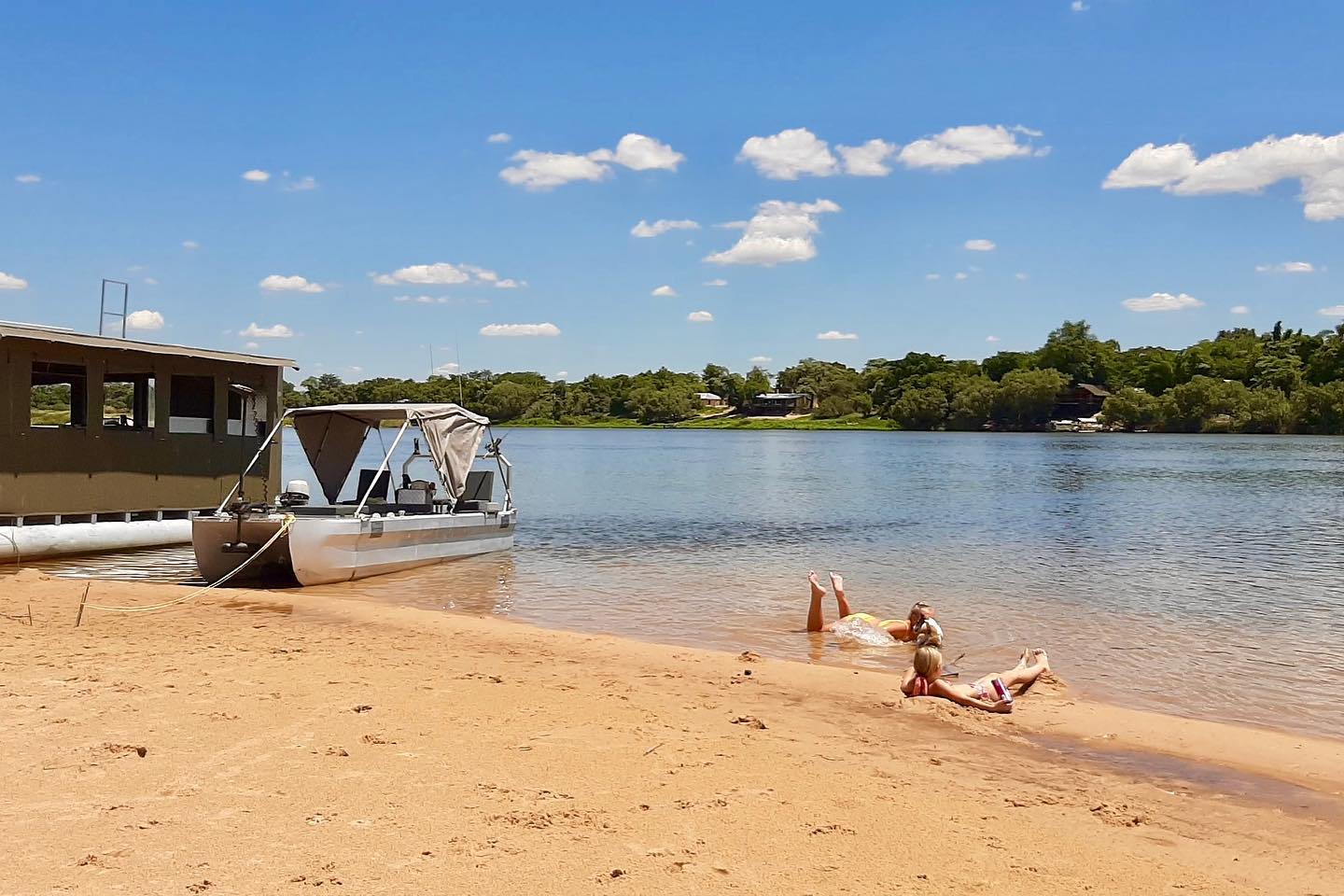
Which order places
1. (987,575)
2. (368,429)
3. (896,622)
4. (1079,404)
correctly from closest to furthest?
(896,622) < (368,429) < (987,575) < (1079,404)

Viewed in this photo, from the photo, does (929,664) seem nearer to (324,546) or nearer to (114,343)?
(324,546)

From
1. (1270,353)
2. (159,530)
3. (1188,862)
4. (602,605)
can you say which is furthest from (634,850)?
(1270,353)

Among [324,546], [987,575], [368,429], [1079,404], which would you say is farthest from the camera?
[1079,404]

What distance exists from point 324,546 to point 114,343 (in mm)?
6085

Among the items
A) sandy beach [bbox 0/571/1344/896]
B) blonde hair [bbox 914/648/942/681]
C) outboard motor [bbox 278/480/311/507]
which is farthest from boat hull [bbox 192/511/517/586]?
blonde hair [bbox 914/648/942/681]

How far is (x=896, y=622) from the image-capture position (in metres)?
13.2

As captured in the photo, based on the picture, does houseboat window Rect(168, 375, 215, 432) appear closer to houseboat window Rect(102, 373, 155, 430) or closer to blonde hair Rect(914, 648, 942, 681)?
houseboat window Rect(102, 373, 155, 430)

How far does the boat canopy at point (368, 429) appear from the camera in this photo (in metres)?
18.5

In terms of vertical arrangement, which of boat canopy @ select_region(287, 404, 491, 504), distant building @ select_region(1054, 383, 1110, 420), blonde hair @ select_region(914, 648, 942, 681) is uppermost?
distant building @ select_region(1054, 383, 1110, 420)

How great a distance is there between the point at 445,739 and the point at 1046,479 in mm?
49194

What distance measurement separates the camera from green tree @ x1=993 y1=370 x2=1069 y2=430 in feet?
486

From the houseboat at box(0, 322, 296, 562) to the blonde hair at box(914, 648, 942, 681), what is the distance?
12.6m

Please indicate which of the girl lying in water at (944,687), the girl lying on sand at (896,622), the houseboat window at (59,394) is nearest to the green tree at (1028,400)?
the girl lying on sand at (896,622)

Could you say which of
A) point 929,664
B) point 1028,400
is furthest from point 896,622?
point 1028,400
